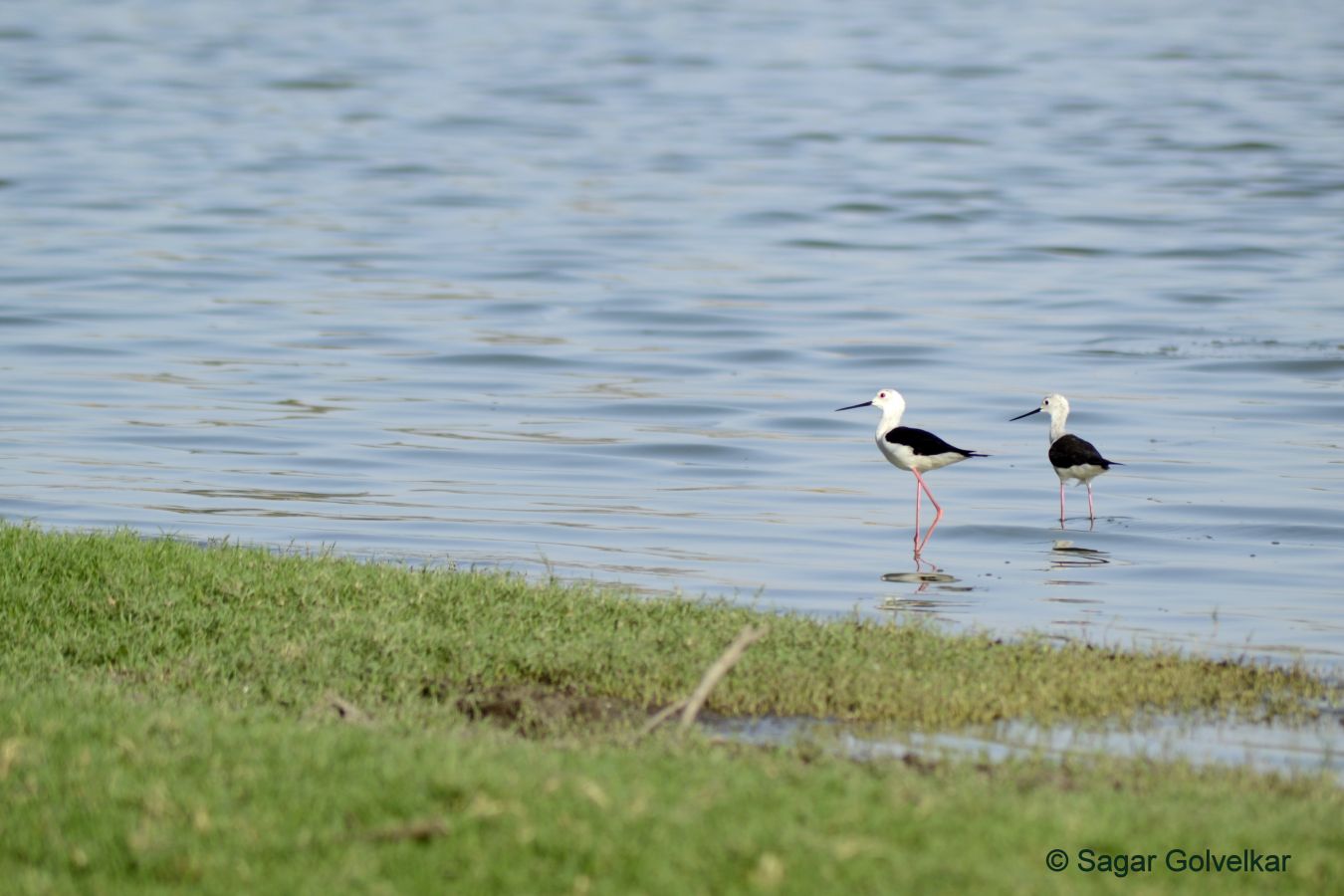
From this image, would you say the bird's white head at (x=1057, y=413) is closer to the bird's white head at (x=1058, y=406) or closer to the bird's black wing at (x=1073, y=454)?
the bird's white head at (x=1058, y=406)

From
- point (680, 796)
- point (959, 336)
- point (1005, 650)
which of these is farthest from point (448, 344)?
point (680, 796)

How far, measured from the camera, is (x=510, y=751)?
687 centimetres

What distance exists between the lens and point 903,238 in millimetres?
30281

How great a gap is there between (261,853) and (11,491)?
939 cm

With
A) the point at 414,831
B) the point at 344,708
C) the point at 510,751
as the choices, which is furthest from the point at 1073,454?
the point at 414,831

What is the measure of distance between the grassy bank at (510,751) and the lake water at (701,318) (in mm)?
2079

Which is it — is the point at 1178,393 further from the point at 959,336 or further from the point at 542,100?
the point at 542,100

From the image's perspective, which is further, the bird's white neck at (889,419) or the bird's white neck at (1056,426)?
the bird's white neck at (1056,426)

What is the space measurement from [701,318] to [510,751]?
57.2 feet

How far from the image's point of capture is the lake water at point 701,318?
13.5 metres

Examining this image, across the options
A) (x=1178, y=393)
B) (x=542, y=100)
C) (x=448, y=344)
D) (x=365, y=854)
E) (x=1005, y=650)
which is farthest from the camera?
(x=542, y=100)

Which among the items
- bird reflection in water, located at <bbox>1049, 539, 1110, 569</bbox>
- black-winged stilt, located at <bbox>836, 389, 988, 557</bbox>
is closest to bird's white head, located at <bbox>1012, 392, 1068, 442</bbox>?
black-winged stilt, located at <bbox>836, 389, 988, 557</bbox>

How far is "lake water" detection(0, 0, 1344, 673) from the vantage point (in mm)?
13469

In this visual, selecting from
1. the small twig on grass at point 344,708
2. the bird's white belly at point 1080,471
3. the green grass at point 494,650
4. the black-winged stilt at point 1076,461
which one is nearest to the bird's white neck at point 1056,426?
the black-winged stilt at point 1076,461
